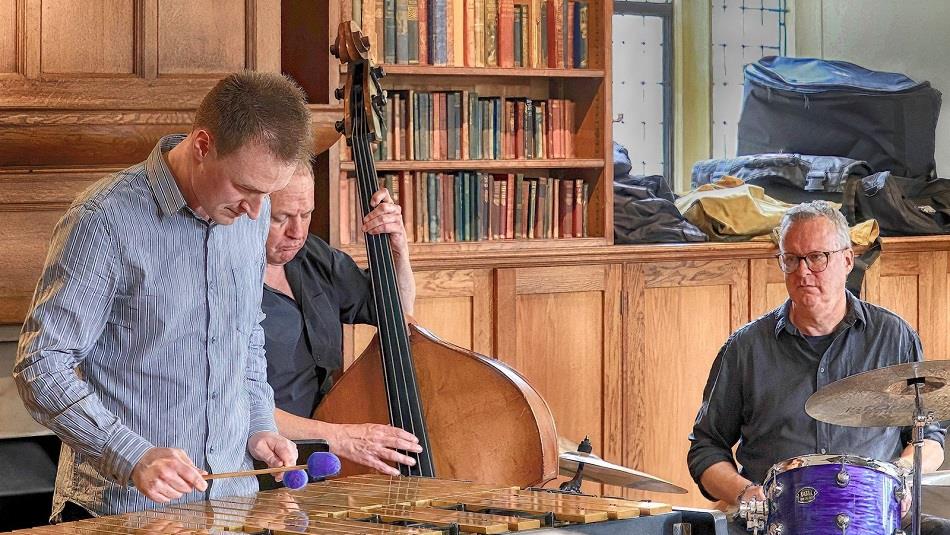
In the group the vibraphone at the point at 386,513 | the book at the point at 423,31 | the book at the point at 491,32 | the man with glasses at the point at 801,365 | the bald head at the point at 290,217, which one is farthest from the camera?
the book at the point at 491,32

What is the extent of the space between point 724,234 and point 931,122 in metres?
1.21

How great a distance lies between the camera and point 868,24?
568cm

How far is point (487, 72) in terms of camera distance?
418 centimetres

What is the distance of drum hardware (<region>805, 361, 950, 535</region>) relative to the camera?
2619mm

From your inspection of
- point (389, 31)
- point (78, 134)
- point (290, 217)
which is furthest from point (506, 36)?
point (78, 134)

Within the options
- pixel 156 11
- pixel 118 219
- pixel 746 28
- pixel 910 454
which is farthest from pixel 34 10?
pixel 746 28

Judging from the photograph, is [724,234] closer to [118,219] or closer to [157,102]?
[157,102]

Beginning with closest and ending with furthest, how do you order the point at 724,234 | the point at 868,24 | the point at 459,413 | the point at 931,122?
the point at 459,413, the point at 724,234, the point at 931,122, the point at 868,24

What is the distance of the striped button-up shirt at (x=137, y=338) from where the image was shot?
1.89 metres

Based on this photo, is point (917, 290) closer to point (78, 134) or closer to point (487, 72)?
point (487, 72)

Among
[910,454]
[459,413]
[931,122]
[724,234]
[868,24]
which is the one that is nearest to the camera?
[459,413]

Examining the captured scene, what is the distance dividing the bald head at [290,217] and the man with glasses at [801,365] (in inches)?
45.3

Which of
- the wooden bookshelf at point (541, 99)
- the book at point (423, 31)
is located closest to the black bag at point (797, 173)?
the wooden bookshelf at point (541, 99)

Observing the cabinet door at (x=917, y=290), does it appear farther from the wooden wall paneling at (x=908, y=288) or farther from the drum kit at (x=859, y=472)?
the drum kit at (x=859, y=472)
